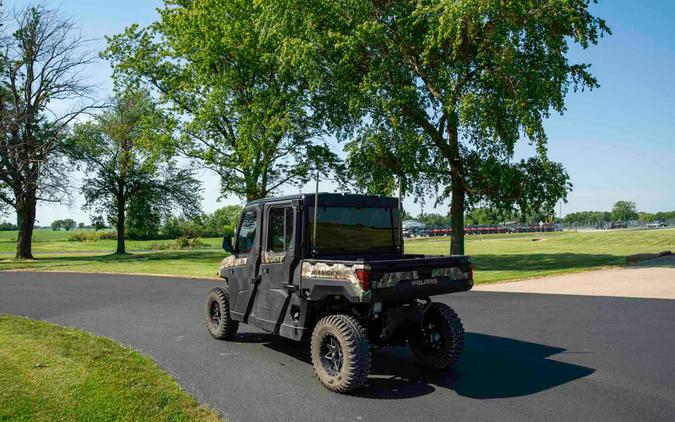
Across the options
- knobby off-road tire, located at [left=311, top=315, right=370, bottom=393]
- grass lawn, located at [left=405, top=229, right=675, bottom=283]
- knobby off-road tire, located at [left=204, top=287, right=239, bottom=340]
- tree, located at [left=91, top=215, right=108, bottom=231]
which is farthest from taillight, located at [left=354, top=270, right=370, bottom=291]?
tree, located at [left=91, top=215, right=108, bottom=231]

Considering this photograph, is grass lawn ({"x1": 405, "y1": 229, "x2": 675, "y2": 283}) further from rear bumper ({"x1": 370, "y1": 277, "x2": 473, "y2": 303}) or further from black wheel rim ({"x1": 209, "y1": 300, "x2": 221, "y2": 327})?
rear bumper ({"x1": 370, "y1": 277, "x2": 473, "y2": 303})

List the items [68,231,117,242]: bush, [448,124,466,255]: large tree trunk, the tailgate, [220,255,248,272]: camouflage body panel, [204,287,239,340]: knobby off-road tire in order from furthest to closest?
[68,231,117,242]: bush
[448,124,466,255]: large tree trunk
[204,287,239,340]: knobby off-road tire
[220,255,248,272]: camouflage body panel
the tailgate

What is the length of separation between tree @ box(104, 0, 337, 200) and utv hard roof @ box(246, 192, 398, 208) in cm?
1916

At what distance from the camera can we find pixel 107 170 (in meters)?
40.4

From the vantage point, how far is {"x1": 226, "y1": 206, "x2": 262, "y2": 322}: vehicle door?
7.85 meters

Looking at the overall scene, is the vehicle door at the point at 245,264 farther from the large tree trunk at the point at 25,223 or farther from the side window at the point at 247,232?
the large tree trunk at the point at 25,223

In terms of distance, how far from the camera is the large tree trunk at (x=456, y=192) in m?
24.3

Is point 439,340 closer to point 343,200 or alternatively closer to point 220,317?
point 343,200

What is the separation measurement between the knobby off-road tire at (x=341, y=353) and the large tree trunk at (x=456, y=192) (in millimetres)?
18557

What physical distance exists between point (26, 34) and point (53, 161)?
28.3ft

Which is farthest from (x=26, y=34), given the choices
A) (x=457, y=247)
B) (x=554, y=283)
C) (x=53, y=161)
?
(x=554, y=283)

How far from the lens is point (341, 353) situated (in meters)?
6.20

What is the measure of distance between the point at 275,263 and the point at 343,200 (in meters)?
1.33

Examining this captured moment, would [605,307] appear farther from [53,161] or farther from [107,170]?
[107,170]
